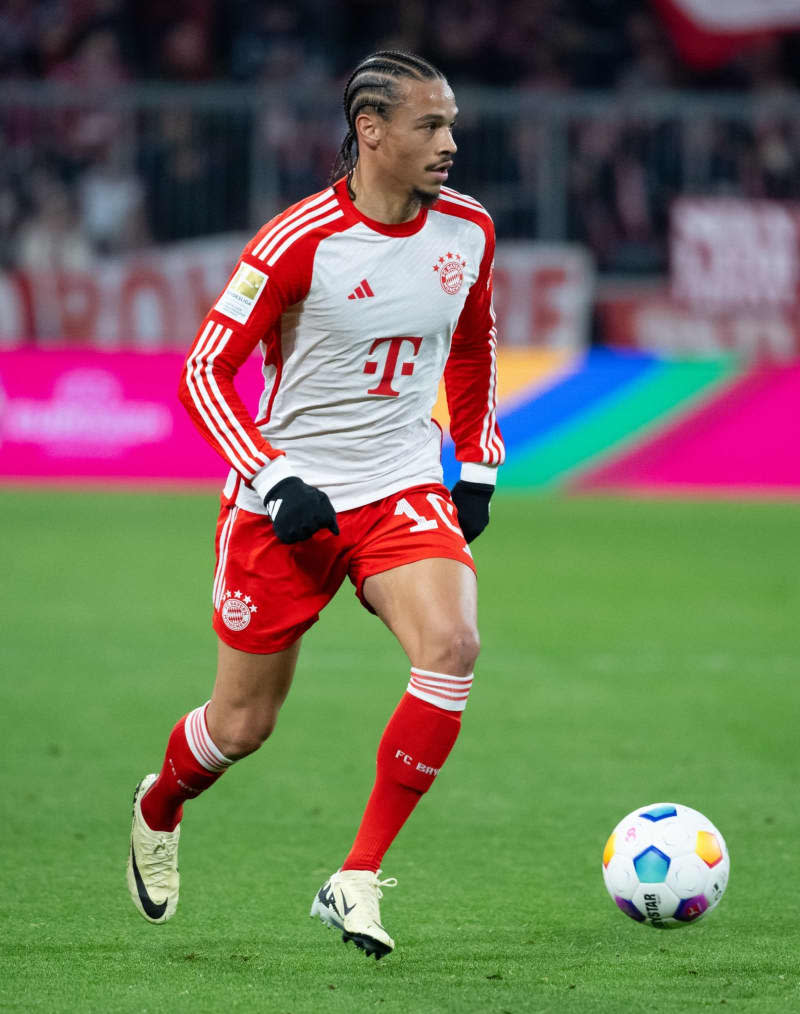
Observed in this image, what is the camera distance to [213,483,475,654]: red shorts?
13.8ft

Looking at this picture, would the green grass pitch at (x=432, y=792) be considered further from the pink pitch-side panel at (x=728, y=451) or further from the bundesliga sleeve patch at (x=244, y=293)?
the pink pitch-side panel at (x=728, y=451)

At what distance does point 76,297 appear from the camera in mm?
16266

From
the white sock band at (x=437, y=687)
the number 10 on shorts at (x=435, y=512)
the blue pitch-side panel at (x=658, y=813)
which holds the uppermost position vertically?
the number 10 on shorts at (x=435, y=512)

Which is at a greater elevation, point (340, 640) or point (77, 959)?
point (77, 959)

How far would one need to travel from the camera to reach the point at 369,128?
421 cm

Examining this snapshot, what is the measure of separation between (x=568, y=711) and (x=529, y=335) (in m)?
9.91

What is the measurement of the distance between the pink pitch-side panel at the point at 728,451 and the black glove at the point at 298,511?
1157cm

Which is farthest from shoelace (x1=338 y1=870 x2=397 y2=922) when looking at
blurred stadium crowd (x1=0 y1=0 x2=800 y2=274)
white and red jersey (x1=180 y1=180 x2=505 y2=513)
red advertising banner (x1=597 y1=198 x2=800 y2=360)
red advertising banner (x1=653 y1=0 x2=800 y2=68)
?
red advertising banner (x1=653 y1=0 x2=800 y2=68)

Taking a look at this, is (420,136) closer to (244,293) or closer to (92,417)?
(244,293)

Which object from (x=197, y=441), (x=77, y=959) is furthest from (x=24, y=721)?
(x=197, y=441)

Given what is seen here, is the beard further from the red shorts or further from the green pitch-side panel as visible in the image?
the green pitch-side panel

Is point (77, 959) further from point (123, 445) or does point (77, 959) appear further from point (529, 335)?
point (529, 335)

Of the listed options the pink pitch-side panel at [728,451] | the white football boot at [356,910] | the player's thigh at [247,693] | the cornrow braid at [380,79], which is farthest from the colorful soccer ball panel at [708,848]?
the pink pitch-side panel at [728,451]

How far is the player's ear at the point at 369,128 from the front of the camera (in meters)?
4.20
